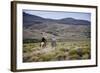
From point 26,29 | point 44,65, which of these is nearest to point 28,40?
point 26,29

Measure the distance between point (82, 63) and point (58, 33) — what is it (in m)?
0.42

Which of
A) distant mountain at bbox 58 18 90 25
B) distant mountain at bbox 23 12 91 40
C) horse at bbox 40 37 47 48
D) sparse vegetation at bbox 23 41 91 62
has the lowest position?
sparse vegetation at bbox 23 41 91 62

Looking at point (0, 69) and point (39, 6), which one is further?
point (39, 6)

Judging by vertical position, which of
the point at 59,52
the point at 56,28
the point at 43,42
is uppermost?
the point at 56,28

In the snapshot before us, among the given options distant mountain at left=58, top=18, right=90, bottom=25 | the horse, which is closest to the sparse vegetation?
the horse

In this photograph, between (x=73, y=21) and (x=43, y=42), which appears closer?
(x=43, y=42)

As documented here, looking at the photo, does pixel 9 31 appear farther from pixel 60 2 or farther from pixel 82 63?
pixel 82 63

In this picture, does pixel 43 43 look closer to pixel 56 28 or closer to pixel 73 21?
pixel 56 28

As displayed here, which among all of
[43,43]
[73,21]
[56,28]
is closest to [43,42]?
[43,43]

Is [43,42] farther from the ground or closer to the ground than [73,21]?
closer to the ground

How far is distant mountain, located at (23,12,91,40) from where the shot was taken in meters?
2.07

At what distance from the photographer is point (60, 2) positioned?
2201 millimetres

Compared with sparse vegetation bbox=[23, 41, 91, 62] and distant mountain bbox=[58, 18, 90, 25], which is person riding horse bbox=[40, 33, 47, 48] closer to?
sparse vegetation bbox=[23, 41, 91, 62]

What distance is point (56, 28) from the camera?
2.19 m
